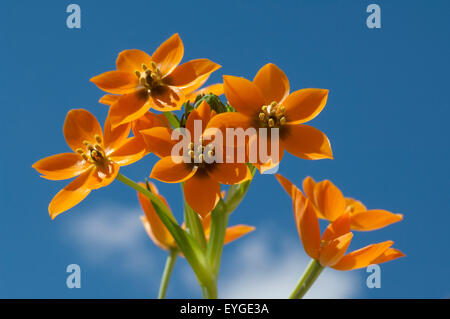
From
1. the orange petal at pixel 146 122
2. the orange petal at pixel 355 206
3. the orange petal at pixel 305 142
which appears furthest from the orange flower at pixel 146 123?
the orange petal at pixel 355 206

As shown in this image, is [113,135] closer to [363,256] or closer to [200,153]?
[200,153]

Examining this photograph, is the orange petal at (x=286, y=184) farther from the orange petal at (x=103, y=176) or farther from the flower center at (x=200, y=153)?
the orange petal at (x=103, y=176)

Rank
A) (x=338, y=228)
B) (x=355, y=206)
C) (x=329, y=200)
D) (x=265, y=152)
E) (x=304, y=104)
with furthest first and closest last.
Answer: (x=355, y=206) < (x=329, y=200) < (x=338, y=228) < (x=304, y=104) < (x=265, y=152)

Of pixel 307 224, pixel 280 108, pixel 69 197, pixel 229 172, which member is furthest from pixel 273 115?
pixel 69 197

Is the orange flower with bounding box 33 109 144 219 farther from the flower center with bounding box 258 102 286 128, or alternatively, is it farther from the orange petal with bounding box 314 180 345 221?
the orange petal with bounding box 314 180 345 221

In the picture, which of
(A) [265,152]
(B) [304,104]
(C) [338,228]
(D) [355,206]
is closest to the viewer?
(A) [265,152]
